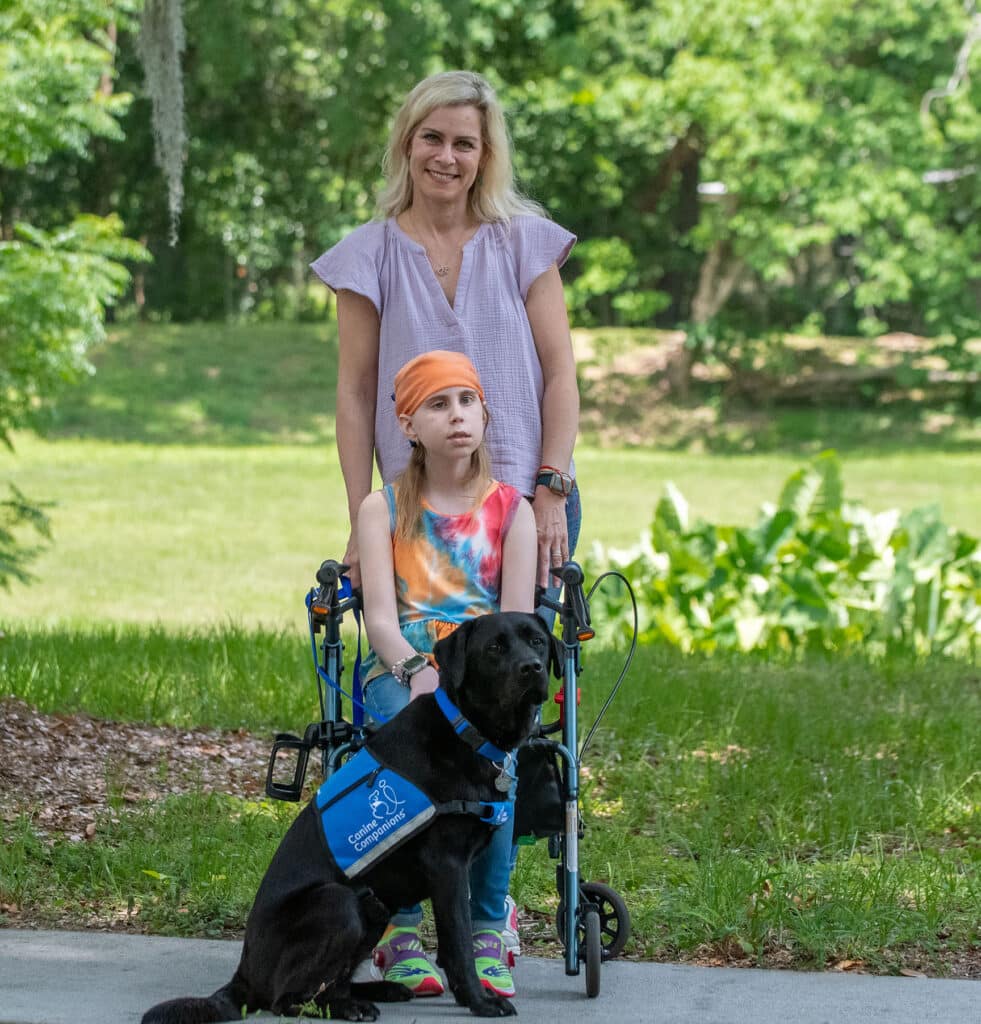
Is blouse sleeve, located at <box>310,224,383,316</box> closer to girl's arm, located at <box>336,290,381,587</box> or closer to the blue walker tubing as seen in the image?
girl's arm, located at <box>336,290,381,587</box>

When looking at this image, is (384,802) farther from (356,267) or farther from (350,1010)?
(356,267)

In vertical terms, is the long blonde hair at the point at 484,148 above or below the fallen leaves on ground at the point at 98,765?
above

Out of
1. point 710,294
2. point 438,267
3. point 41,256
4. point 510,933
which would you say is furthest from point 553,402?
point 710,294

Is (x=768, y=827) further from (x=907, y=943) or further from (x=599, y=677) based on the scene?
(x=599, y=677)

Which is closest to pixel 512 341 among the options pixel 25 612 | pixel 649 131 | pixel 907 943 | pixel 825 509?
pixel 907 943

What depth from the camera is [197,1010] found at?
3297 mm

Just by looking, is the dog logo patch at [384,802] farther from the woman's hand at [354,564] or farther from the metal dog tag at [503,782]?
the woman's hand at [354,564]

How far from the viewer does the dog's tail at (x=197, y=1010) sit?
10.6 ft

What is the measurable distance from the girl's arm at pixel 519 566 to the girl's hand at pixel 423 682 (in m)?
0.25

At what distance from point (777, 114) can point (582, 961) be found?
70.2 feet

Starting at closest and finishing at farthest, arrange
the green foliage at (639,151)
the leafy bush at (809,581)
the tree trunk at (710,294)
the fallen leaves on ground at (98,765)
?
the fallen leaves on ground at (98,765) → the leafy bush at (809,581) → the green foliage at (639,151) → the tree trunk at (710,294)

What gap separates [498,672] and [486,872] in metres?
0.63

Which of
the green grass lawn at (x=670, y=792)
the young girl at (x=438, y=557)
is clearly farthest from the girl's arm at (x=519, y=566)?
the green grass lawn at (x=670, y=792)

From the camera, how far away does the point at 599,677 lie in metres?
7.27
